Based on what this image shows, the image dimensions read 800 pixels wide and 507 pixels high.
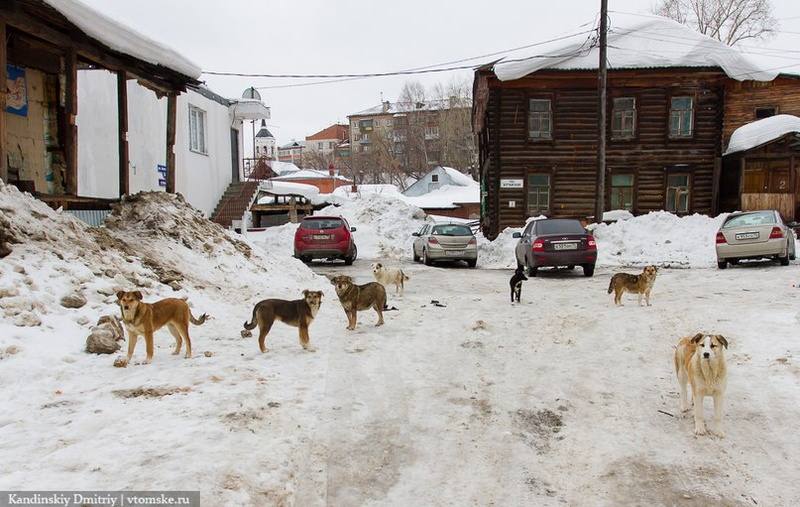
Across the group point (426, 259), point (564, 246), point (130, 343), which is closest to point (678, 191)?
point (426, 259)

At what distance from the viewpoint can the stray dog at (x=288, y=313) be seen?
666 centimetres

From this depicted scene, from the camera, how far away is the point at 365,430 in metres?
4.69

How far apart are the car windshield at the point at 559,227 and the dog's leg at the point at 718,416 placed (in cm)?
1071

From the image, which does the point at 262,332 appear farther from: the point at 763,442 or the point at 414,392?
the point at 763,442

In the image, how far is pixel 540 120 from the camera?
25531 millimetres

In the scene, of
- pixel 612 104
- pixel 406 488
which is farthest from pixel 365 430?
pixel 612 104

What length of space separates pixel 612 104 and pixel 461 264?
1183 cm

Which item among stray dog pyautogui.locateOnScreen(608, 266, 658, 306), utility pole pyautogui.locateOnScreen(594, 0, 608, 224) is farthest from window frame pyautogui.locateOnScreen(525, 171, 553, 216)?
Result: stray dog pyautogui.locateOnScreen(608, 266, 658, 306)

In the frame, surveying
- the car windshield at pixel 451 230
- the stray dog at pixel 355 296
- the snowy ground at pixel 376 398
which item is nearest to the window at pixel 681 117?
the car windshield at pixel 451 230

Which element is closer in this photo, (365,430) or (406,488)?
(406,488)

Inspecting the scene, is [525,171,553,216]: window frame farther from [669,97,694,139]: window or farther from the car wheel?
the car wheel

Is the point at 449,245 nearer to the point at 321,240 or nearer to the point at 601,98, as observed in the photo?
the point at 321,240

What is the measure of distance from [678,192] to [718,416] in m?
24.1

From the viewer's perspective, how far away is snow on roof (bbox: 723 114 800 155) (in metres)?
22.9
